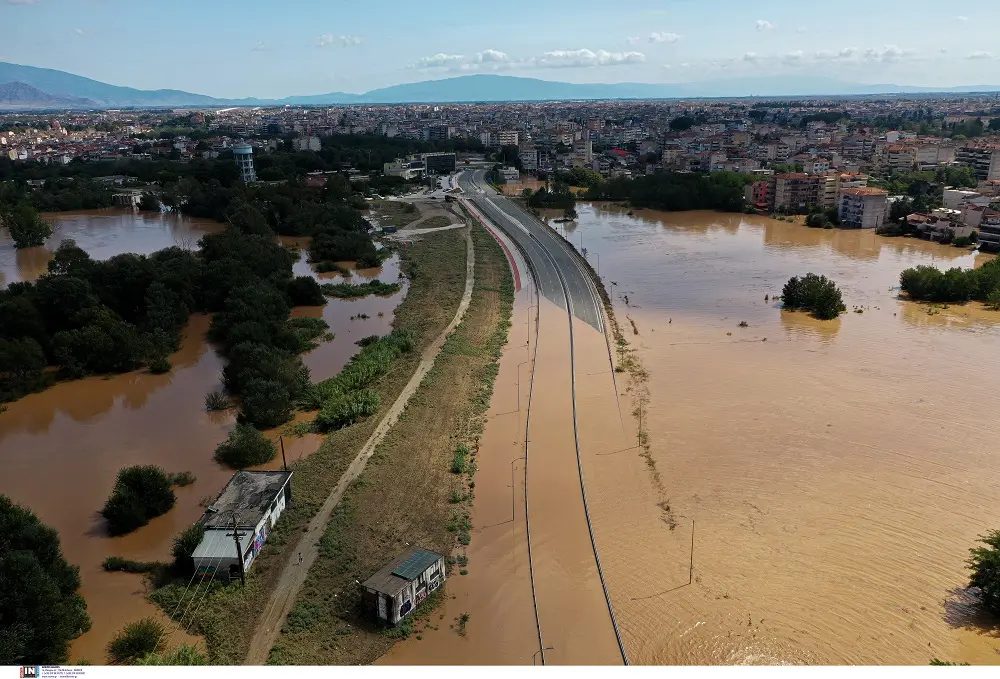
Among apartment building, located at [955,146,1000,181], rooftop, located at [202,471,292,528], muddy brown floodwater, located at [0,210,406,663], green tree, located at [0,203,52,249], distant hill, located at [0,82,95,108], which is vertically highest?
distant hill, located at [0,82,95,108]

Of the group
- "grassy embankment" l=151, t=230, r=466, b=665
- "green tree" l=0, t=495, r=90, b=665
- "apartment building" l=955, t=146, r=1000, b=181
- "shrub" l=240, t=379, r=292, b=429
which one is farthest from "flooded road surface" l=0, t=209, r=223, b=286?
"apartment building" l=955, t=146, r=1000, b=181

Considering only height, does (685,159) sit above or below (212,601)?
above

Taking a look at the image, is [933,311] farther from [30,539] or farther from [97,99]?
[97,99]

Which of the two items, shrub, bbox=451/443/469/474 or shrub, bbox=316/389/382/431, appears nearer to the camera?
shrub, bbox=451/443/469/474

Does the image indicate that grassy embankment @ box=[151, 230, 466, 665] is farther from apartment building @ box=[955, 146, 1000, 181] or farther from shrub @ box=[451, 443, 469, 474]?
apartment building @ box=[955, 146, 1000, 181]

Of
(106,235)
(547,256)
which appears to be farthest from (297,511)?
(106,235)

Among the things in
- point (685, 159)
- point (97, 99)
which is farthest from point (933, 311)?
point (97, 99)

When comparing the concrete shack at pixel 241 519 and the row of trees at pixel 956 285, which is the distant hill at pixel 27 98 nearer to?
the concrete shack at pixel 241 519

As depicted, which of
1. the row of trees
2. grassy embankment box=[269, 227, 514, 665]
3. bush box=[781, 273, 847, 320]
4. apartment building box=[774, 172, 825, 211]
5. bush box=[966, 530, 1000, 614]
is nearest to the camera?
grassy embankment box=[269, 227, 514, 665]
